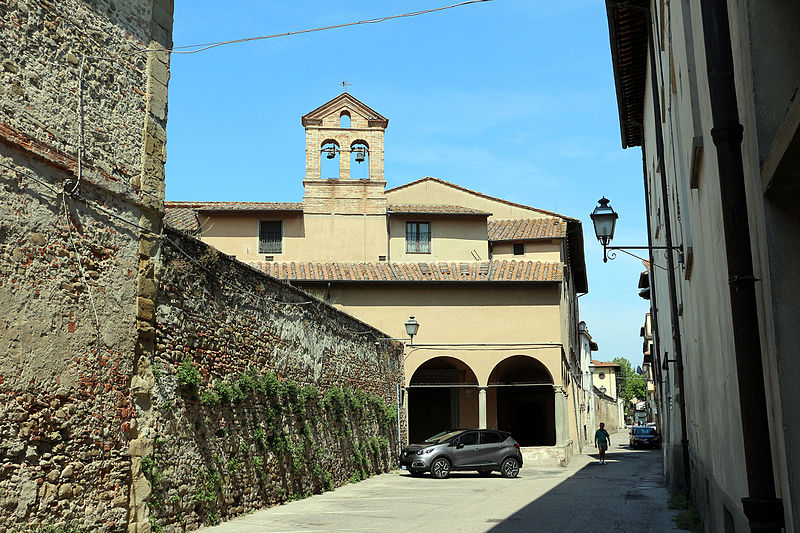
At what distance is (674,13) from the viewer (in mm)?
8867

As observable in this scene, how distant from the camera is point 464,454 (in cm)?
2270

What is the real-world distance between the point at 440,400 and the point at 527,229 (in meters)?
8.82

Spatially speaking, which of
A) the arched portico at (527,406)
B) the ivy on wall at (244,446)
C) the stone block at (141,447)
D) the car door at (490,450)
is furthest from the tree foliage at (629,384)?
the stone block at (141,447)

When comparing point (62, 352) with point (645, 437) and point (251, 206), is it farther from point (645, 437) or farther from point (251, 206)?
point (645, 437)

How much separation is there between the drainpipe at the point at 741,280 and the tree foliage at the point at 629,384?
99.2 metres

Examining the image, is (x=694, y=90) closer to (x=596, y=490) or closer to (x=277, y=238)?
(x=596, y=490)

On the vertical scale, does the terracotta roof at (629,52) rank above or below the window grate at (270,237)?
above

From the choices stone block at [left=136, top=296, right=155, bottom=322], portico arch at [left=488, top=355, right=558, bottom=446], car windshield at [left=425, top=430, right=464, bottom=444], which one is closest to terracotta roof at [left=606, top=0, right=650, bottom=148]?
car windshield at [left=425, top=430, right=464, bottom=444]

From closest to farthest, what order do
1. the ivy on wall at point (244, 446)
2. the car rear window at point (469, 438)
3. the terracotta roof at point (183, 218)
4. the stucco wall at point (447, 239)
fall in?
1. the ivy on wall at point (244, 446)
2. the car rear window at point (469, 438)
3. the terracotta roof at point (183, 218)
4. the stucco wall at point (447, 239)

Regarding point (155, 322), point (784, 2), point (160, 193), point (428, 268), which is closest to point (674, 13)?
point (784, 2)

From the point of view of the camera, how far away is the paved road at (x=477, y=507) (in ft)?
37.9

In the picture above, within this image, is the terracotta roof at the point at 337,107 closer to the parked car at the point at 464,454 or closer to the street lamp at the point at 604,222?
the parked car at the point at 464,454

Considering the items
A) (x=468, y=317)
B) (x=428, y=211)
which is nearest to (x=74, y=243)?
(x=468, y=317)

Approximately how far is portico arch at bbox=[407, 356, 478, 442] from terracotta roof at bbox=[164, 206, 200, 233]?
11.3 metres
